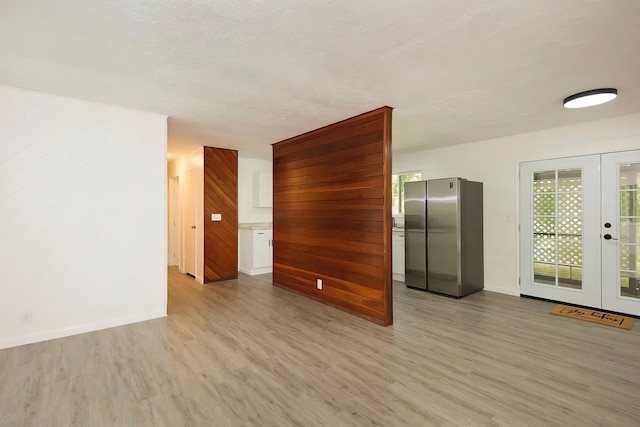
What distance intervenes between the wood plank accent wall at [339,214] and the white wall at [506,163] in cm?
253

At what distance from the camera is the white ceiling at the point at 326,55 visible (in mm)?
1829

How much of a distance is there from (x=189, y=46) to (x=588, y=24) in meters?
2.63

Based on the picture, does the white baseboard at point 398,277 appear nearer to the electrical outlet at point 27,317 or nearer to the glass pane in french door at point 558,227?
the glass pane in french door at point 558,227

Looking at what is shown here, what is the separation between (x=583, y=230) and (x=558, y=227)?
29 cm

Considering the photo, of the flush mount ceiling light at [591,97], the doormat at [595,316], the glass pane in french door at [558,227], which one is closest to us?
the flush mount ceiling light at [591,97]

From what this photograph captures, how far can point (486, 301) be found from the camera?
4.50 meters

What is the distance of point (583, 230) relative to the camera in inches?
165

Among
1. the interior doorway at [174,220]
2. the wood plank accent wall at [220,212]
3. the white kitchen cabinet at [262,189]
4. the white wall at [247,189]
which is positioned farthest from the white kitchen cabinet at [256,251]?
the interior doorway at [174,220]

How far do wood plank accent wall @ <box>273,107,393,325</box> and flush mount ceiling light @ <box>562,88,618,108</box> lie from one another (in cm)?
181

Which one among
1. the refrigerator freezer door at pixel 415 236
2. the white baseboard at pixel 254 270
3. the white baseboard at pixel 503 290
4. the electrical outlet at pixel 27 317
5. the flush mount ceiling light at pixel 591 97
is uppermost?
the flush mount ceiling light at pixel 591 97

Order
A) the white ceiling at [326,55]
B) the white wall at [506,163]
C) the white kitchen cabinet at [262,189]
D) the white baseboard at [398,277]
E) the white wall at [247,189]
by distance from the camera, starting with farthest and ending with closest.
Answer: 1. the white wall at [247,189]
2. the white kitchen cabinet at [262,189]
3. the white baseboard at [398,277]
4. the white wall at [506,163]
5. the white ceiling at [326,55]

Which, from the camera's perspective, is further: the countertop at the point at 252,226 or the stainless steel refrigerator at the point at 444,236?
the countertop at the point at 252,226

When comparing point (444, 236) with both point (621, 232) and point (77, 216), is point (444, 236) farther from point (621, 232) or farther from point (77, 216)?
point (77, 216)

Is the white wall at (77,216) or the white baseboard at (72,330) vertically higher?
the white wall at (77,216)
